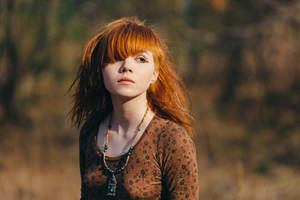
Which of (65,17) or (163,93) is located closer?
(163,93)

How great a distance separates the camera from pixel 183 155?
155cm

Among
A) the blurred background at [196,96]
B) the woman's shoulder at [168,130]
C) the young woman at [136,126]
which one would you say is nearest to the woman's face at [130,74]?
the young woman at [136,126]

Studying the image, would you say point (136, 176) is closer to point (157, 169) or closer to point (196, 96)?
point (157, 169)

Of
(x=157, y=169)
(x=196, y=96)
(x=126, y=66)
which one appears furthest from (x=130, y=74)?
(x=196, y=96)

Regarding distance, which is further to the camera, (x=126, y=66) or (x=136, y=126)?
(x=136, y=126)

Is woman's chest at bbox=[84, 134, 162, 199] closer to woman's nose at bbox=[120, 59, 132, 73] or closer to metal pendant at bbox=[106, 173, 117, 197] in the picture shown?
metal pendant at bbox=[106, 173, 117, 197]

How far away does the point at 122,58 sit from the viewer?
1.60 m

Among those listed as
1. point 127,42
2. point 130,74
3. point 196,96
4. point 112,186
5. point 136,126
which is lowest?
point 196,96

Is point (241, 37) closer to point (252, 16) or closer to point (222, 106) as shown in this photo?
point (252, 16)

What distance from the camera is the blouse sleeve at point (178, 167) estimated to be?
1.55m

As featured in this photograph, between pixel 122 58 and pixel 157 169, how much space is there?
0.43 meters

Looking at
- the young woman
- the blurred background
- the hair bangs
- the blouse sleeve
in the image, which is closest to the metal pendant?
the young woman

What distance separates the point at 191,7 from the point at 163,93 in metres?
7.75

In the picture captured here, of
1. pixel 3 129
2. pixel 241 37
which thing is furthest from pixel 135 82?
pixel 241 37
